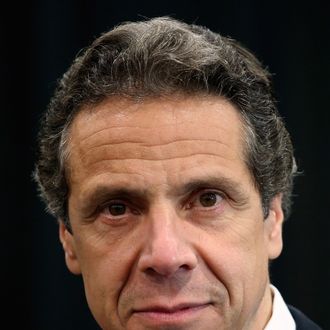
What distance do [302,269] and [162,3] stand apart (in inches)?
45.1

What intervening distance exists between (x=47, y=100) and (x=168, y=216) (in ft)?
4.86

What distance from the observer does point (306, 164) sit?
136 inches

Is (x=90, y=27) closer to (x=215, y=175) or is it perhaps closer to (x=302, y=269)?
(x=302, y=269)

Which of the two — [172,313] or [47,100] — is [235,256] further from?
[47,100]

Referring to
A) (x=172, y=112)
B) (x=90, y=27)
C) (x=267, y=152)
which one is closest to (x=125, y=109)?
(x=172, y=112)

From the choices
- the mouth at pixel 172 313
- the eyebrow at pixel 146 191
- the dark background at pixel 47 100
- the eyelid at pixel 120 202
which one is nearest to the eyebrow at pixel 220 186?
the eyebrow at pixel 146 191

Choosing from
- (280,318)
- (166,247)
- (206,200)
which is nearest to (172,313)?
(166,247)

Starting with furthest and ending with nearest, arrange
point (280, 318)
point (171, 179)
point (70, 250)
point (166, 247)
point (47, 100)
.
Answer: point (47, 100), point (70, 250), point (280, 318), point (171, 179), point (166, 247)

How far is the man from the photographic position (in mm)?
2088

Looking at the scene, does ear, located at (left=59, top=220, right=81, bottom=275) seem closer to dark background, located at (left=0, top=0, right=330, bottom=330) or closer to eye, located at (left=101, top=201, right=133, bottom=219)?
eye, located at (left=101, top=201, right=133, bottom=219)

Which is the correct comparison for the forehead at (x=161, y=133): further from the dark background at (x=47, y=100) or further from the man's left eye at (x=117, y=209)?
the dark background at (x=47, y=100)

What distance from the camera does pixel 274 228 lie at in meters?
2.41

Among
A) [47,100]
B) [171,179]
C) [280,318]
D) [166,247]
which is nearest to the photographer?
[166,247]

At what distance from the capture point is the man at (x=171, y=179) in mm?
2088
